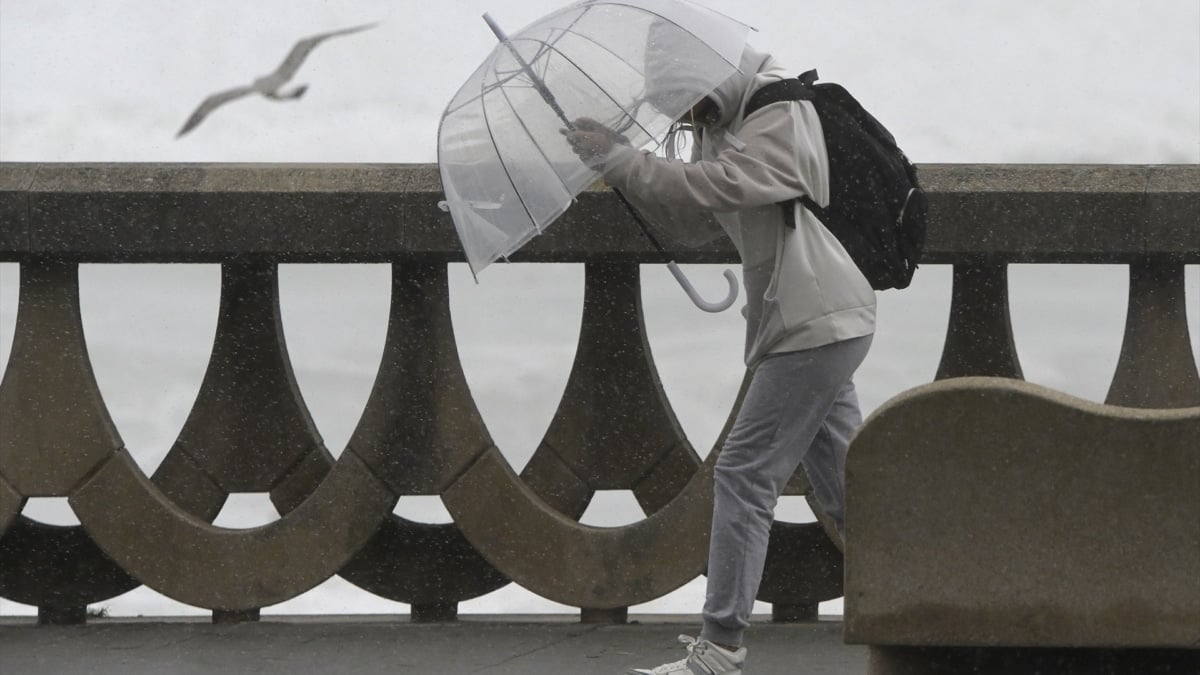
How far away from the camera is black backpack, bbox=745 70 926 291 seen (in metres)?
4.36

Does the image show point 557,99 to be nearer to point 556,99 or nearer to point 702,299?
point 556,99

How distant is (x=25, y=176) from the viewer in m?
5.79

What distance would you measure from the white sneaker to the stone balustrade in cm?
124

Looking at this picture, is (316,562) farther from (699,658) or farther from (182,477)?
(699,658)

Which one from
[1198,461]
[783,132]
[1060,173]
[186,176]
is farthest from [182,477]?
[1198,461]

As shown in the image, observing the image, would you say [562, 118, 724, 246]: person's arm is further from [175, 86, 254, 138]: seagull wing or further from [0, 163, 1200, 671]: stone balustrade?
[175, 86, 254, 138]: seagull wing

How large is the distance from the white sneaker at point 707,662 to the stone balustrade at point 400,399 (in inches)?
48.9

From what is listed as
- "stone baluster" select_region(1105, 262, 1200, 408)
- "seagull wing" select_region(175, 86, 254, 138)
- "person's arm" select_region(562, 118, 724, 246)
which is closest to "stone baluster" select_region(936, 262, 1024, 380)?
"stone baluster" select_region(1105, 262, 1200, 408)

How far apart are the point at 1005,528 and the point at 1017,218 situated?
95.7 inches

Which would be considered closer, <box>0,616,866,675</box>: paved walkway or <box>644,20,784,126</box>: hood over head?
Result: <box>644,20,784,126</box>: hood over head

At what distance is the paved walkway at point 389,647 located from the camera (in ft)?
17.0

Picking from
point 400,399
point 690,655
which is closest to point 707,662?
point 690,655

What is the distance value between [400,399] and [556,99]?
183cm

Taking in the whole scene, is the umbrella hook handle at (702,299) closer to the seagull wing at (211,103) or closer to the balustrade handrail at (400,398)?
the balustrade handrail at (400,398)
